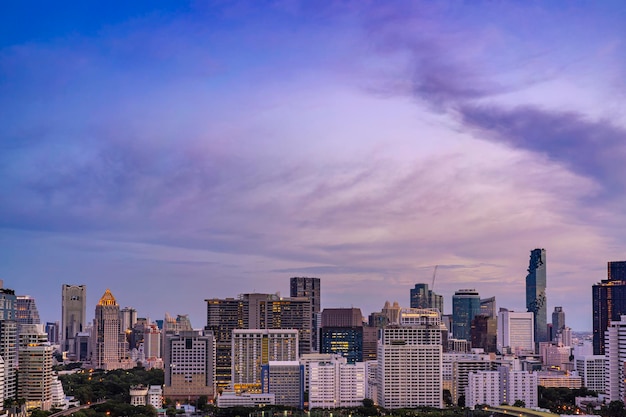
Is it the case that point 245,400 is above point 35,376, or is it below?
below

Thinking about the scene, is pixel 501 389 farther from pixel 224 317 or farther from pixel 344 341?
pixel 224 317

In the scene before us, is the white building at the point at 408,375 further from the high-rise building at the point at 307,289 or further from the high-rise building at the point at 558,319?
the high-rise building at the point at 558,319

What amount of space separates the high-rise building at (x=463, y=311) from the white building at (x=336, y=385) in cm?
6992

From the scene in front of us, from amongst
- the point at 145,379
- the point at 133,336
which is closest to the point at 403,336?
the point at 145,379

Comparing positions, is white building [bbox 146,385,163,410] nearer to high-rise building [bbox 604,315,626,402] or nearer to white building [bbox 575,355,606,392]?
high-rise building [bbox 604,315,626,402]

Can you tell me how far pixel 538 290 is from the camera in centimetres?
13525

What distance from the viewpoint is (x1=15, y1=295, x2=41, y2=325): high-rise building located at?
91.4 m

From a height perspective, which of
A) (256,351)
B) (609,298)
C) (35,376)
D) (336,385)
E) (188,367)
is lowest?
(336,385)

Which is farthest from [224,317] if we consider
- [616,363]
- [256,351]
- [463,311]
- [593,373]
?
[463,311]

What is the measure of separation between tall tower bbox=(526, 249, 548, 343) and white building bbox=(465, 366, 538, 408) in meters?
82.3

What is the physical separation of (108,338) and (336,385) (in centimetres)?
5196

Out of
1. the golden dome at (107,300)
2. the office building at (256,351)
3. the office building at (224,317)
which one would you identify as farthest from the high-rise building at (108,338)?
the office building at (256,351)

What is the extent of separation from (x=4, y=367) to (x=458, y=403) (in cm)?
2795

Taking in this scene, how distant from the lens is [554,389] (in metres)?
57.6
